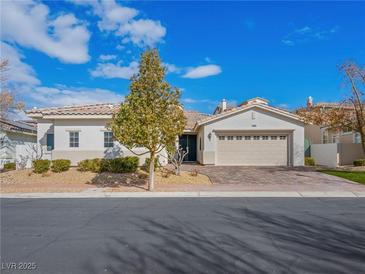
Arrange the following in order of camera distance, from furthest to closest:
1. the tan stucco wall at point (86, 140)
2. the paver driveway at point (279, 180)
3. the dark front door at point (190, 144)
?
the dark front door at point (190, 144)
the tan stucco wall at point (86, 140)
the paver driveway at point (279, 180)

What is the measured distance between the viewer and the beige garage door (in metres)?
22.3

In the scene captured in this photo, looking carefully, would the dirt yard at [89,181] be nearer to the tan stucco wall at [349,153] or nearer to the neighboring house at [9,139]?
the neighboring house at [9,139]

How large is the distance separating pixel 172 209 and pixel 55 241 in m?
3.99

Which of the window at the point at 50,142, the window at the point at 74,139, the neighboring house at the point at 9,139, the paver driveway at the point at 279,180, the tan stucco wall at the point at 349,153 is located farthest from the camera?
the tan stucco wall at the point at 349,153

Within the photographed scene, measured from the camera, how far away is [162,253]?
5445 millimetres

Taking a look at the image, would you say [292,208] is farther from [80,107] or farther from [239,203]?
[80,107]

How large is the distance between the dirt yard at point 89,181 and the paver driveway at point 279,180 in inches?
48.9

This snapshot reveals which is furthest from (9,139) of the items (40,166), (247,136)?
(247,136)

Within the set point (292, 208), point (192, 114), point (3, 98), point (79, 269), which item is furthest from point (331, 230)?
→ point (192, 114)

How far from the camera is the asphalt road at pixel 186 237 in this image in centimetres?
492

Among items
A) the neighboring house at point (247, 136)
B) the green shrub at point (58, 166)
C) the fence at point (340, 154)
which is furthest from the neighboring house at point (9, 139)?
the fence at point (340, 154)

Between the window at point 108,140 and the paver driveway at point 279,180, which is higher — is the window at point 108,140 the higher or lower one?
the higher one

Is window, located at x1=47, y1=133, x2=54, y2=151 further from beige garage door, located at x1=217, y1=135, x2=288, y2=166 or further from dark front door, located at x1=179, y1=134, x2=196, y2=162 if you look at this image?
beige garage door, located at x1=217, y1=135, x2=288, y2=166

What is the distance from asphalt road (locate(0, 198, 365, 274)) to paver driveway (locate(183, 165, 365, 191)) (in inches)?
139
